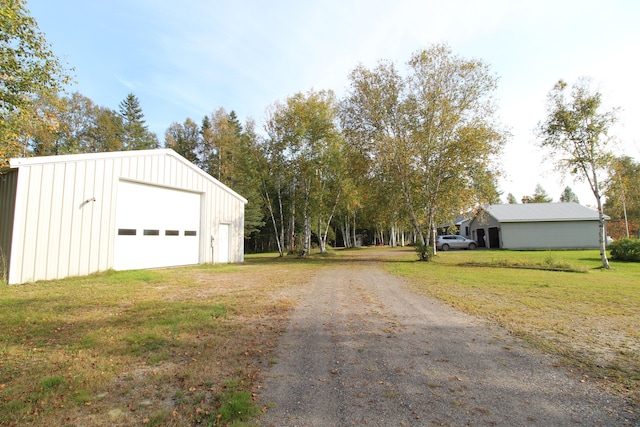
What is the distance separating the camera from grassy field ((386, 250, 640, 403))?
12.9ft

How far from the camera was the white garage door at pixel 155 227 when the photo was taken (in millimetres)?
12648

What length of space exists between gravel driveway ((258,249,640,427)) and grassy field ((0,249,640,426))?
364 mm

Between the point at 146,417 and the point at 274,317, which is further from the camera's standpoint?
the point at 274,317

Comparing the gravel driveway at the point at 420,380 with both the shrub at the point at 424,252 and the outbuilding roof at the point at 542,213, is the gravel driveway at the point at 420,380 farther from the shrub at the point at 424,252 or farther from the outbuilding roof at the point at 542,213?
the outbuilding roof at the point at 542,213

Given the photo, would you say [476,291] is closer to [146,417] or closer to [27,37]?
[146,417]

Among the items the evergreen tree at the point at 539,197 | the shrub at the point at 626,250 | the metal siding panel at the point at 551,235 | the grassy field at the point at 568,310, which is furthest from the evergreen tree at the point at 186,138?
the evergreen tree at the point at 539,197

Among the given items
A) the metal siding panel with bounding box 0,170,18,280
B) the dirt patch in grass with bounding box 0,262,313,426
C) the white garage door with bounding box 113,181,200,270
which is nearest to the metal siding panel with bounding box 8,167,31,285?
the metal siding panel with bounding box 0,170,18,280

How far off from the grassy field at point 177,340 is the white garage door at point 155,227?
328cm

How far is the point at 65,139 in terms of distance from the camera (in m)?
29.5

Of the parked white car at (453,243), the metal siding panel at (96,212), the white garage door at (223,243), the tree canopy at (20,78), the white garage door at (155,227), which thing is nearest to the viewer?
the tree canopy at (20,78)

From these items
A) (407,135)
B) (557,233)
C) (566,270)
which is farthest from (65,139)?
(557,233)

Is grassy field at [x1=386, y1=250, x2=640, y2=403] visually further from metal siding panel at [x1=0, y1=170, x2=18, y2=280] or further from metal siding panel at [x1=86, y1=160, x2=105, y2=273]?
metal siding panel at [x1=0, y1=170, x2=18, y2=280]

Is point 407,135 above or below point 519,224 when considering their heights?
above

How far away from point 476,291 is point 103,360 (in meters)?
8.44
